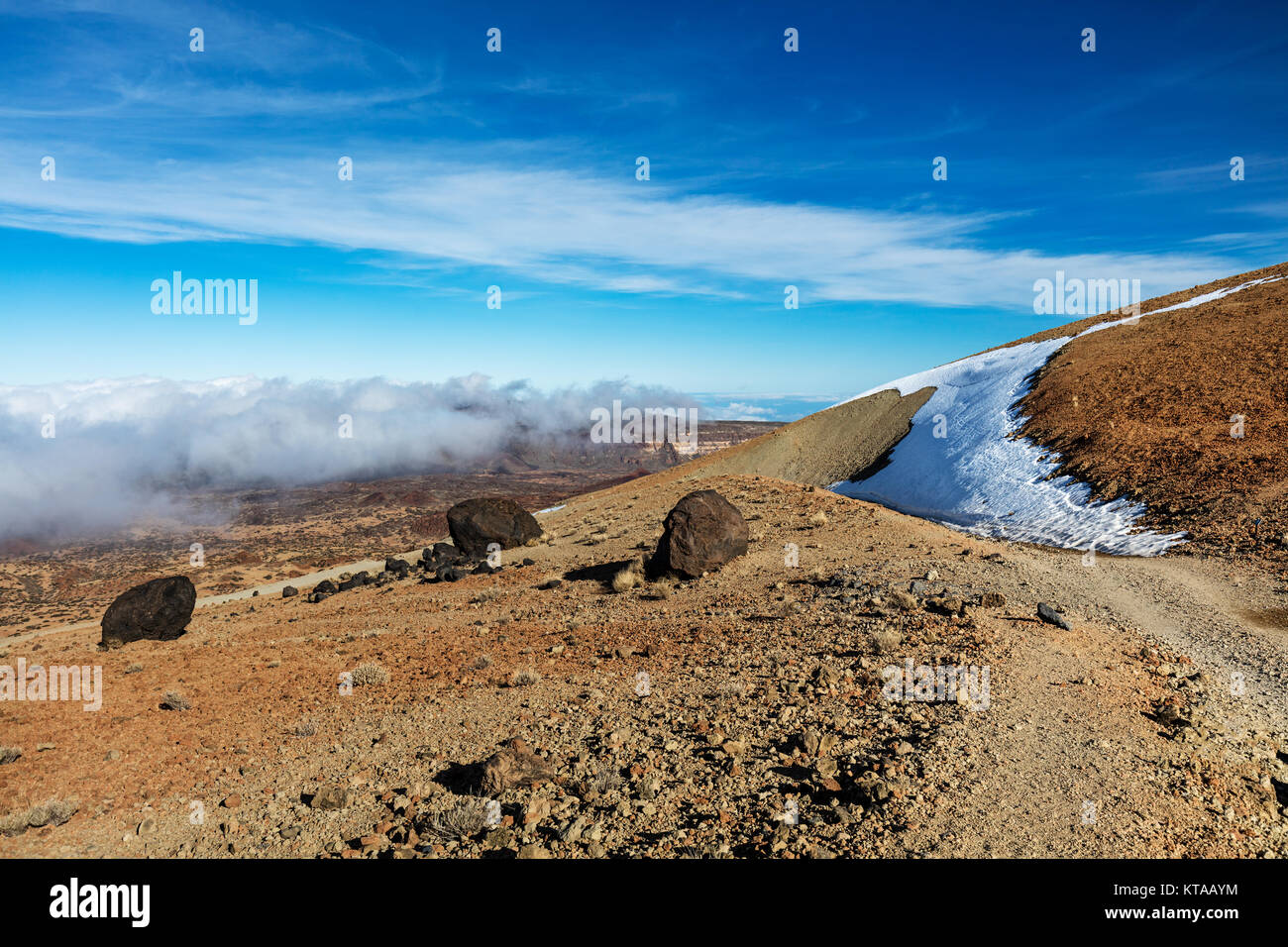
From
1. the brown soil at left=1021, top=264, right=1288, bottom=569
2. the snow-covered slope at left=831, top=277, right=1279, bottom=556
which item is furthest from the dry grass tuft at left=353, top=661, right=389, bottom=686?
the snow-covered slope at left=831, top=277, right=1279, bottom=556

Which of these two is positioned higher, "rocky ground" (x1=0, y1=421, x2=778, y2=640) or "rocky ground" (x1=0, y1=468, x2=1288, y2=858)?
"rocky ground" (x1=0, y1=468, x2=1288, y2=858)

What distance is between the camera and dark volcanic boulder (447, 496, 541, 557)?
78.1 feet

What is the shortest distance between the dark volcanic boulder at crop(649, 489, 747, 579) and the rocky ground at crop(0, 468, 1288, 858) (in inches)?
34.3

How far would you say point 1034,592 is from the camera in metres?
12.0

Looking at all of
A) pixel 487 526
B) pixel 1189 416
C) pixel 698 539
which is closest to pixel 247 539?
pixel 487 526

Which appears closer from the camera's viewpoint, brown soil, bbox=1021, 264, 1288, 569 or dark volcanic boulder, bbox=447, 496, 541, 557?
brown soil, bbox=1021, 264, 1288, 569

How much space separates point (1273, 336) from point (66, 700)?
40.6m

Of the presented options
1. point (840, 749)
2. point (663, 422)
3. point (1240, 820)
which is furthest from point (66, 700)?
point (663, 422)

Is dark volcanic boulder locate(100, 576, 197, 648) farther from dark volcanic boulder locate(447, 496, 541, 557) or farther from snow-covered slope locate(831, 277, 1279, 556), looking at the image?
snow-covered slope locate(831, 277, 1279, 556)

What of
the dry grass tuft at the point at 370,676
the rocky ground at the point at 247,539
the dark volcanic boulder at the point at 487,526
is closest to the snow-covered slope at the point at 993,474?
the dark volcanic boulder at the point at 487,526

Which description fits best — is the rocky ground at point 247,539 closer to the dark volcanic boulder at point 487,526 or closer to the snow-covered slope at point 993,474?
the dark volcanic boulder at point 487,526

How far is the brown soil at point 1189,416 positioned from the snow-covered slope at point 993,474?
0.86 meters

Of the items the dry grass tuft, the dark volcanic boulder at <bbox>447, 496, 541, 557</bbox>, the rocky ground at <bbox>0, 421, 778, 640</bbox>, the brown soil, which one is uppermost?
the brown soil

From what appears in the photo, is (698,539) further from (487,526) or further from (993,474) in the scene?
(993,474)
